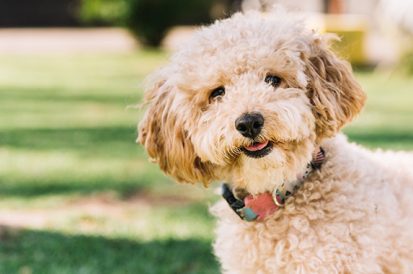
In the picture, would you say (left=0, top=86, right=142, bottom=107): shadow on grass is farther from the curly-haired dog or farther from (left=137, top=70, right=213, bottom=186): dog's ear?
the curly-haired dog

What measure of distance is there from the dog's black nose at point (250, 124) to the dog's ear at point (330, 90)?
31cm

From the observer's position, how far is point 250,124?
335 centimetres

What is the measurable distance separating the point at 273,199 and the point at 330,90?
21.7 inches

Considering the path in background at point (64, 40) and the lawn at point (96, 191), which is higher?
the lawn at point (96, 191)

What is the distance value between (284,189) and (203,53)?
2.35 ft

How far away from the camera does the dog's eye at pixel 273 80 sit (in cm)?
357

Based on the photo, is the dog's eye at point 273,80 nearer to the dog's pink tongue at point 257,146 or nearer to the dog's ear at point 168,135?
the dog's pink tongue at point 257,146

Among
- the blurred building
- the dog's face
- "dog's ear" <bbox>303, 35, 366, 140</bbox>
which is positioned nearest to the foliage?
the blurred building

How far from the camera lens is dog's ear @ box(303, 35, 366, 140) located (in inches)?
139

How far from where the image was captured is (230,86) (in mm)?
3590

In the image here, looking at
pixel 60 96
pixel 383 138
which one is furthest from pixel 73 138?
pixel 60 96

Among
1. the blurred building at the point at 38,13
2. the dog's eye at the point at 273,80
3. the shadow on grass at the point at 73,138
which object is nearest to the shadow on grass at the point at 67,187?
the shadow on grass at the point at 73,138

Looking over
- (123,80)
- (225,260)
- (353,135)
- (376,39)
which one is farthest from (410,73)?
(225,260)

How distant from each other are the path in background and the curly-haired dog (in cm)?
2044
